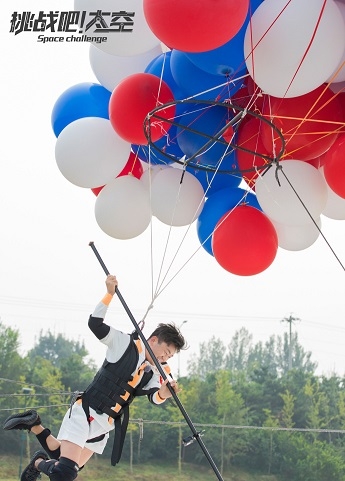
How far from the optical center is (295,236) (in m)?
3.48

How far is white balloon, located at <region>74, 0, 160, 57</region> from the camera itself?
9.16 feet

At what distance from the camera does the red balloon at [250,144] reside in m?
3.01

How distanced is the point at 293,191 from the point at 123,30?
1.00 meters

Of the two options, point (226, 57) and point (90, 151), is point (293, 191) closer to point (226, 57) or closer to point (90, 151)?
point (226, 57)

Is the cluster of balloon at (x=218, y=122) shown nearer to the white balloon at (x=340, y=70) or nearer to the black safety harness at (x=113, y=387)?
the white balloon at (x=340, y=70)

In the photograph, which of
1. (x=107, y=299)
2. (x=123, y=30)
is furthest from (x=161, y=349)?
(x=123, y=30)

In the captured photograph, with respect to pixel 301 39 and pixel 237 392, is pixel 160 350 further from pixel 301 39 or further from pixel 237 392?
pixel 237 392

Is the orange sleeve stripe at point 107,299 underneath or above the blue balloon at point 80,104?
underneath

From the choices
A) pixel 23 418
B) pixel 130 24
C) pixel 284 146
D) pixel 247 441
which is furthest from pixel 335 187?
pixel 247 441

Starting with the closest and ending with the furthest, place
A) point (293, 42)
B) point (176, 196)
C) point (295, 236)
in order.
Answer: point (293, 42) < point (176, 196) < point (295, 236)

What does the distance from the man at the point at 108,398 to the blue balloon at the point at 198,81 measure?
2.79ft

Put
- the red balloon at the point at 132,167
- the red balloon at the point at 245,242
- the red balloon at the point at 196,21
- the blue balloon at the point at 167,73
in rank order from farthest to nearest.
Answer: the red balloon at the point at 132,167, the red balloon at the point at 245,242, the blue balloon at the point at 167,73, the red balloon at the point at 196,21

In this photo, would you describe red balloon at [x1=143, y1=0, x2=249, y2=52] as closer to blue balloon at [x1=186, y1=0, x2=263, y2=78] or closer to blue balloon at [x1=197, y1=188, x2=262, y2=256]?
blue balloon at [x1=186, y1=0, x2=263, y2=78]

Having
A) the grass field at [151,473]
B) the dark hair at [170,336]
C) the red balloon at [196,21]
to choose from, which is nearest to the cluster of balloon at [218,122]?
the red balloon at [196,21]
